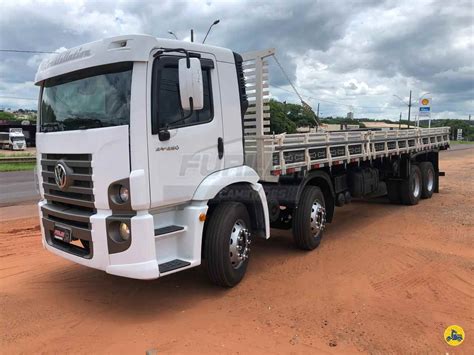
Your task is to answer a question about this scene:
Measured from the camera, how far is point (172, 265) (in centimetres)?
426

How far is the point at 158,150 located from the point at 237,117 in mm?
1327

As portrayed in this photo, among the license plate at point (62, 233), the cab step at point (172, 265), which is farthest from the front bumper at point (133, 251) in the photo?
the license plate at point (62, 233)

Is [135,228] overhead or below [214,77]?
below

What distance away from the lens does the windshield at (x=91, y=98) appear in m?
4.07

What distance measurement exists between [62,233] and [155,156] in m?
1.41

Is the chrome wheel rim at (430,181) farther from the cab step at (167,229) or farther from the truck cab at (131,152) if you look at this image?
the cab step at (167,229)

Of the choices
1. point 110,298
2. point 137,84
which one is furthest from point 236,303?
point 137,84

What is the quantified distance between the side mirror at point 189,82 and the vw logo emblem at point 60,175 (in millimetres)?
1389

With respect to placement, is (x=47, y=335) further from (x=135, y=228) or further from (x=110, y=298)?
(x=135, y=228)

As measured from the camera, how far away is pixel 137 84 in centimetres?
402

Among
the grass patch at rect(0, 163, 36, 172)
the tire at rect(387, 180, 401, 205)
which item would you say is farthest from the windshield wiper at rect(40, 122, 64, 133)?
the grass patch at rect(0, 163, 36, 172)

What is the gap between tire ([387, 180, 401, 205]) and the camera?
34.1 feet

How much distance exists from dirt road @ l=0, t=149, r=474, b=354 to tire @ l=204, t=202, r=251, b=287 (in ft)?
0.72

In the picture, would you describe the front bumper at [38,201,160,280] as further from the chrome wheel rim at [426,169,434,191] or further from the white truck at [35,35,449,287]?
the chrome wheel rim at [426,169,434,191]
